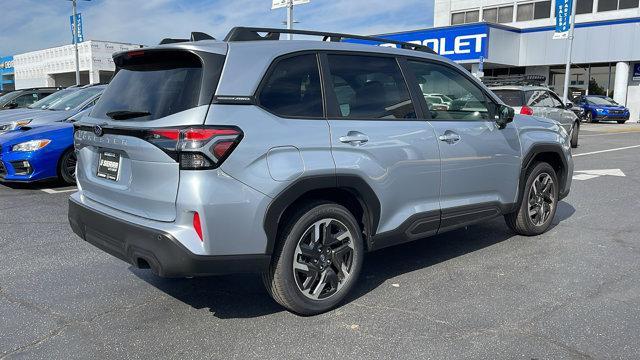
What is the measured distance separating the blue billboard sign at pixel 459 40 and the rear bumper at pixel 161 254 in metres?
26.5

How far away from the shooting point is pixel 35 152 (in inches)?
308

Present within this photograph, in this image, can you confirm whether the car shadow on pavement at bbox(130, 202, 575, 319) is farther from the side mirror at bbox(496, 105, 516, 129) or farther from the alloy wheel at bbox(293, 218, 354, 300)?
the side mirror at bbox(496, 105, 516, 129)

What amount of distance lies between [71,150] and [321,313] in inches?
242

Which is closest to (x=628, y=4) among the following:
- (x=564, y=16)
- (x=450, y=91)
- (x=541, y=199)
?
(x=564, y=16)

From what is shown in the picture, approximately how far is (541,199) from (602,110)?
80.1 ft

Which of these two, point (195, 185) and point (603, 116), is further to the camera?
Result: point (603, 116)

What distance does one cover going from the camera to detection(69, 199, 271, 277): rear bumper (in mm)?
3057

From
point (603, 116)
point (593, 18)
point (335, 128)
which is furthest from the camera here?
point (593, 18)

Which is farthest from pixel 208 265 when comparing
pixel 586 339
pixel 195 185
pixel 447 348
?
pixel 586 339

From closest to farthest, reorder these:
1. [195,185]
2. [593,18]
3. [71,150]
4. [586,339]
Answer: [195,185] < [586,339] < [71,150] < [593,18]

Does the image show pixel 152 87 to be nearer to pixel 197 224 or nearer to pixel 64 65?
pixel 197 224

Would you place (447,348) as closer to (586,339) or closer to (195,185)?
(586,339)

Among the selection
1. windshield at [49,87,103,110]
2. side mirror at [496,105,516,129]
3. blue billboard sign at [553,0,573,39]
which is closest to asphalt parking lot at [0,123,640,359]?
side mirror at [496,105,516,129]

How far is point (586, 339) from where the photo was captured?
10.8 feet
